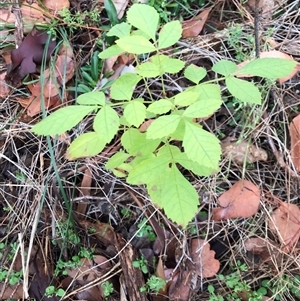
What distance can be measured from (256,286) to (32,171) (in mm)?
978

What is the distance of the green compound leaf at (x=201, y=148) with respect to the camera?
96 centimetres

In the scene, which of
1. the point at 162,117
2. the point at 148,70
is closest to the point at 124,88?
the point at 148,70

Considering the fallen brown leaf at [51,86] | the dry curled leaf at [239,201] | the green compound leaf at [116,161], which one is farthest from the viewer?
the fallen brown leaf at [51,86]

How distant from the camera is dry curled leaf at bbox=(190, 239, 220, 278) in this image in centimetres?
149

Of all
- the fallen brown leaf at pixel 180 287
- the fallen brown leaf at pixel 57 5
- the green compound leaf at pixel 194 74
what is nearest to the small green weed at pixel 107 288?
the fallen brown leaf at pixel 180 287

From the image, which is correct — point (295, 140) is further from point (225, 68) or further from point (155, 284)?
point (155, 284)

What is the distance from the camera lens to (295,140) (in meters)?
1.53

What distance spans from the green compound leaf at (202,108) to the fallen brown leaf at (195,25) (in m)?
0.77

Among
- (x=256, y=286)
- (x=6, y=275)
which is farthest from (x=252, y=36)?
(x=6, y=275)

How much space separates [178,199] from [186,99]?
10.7 inches

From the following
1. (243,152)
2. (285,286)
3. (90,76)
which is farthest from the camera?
(90,76)

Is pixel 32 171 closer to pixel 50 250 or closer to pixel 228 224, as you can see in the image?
pixel 50 250

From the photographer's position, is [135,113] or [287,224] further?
[287,224]

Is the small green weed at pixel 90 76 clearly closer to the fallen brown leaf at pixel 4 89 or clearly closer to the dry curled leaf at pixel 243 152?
the fallen brown leaf at pixel 4 89
